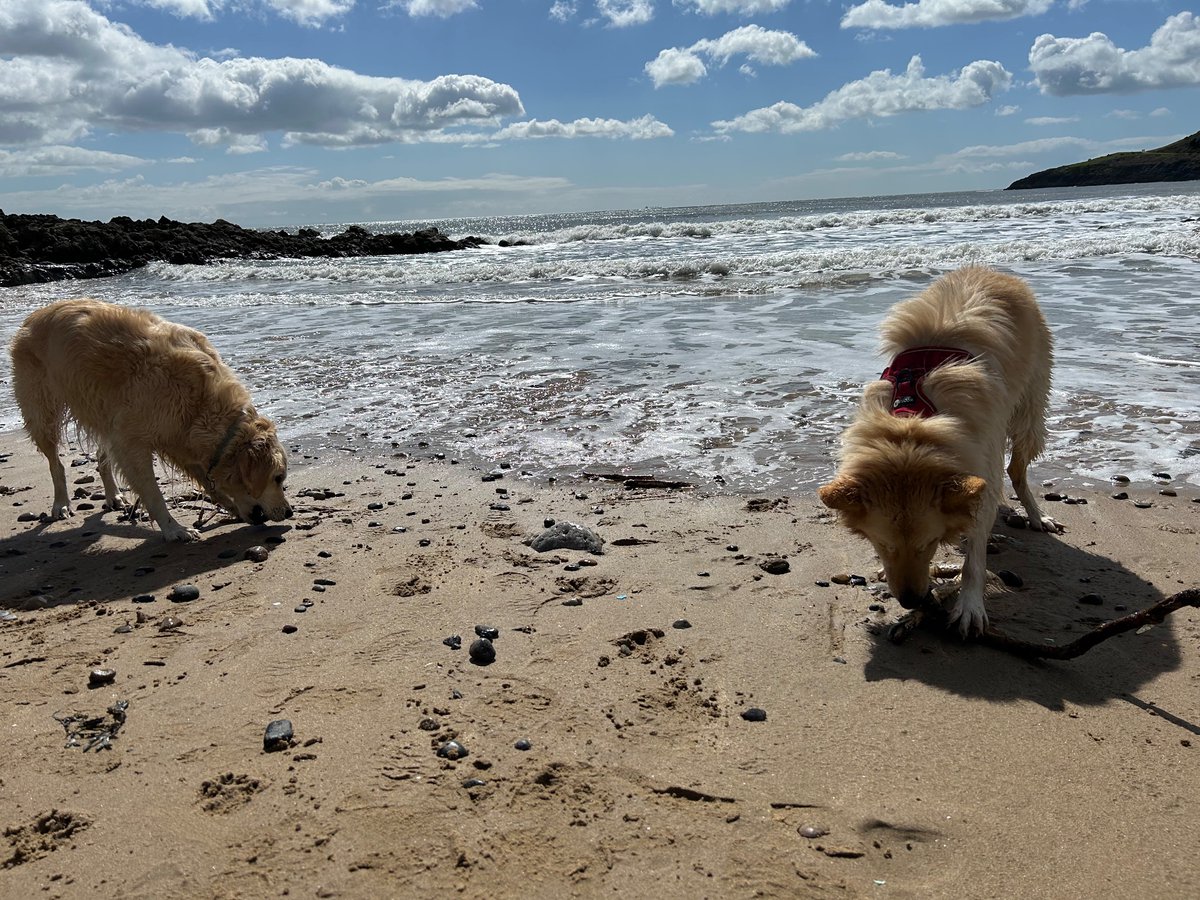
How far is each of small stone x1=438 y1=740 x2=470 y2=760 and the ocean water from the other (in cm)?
353

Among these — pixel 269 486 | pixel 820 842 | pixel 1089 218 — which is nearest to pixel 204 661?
pixel 269 486

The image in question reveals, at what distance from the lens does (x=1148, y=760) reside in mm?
2869

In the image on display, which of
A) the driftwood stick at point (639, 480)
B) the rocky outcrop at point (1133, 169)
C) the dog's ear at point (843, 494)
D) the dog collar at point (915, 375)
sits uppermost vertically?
the rocky outcrop at point (1133, 169)

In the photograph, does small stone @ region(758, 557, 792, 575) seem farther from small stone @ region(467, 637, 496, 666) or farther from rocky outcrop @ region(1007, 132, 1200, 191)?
rocky outcrop @ region(1007, 132, 1200, 191)

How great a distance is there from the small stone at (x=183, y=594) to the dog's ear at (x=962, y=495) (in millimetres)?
3980

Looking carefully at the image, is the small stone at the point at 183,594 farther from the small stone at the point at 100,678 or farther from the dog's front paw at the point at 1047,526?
the dog's front paw at the point at 1047,526

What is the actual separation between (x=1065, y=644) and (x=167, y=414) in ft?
19.0

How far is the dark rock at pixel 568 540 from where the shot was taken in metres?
5.00

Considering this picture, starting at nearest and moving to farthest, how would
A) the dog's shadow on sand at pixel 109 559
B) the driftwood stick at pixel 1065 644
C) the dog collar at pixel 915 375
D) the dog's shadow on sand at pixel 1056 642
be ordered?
the driftwood stick at pixel 1065 644 < the dog's shadow on sand at pixel 1056 642 < the dog collar at pixel 915 375 < the dog's shadow on sand at pixel 109 559

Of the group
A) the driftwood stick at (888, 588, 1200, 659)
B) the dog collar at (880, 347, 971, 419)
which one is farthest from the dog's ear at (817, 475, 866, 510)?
the driftwood stick at (888, 588, 1200, 659)

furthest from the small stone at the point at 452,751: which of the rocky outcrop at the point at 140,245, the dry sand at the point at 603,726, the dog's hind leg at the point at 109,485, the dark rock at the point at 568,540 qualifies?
the rocky outcrop at the point at 140,245

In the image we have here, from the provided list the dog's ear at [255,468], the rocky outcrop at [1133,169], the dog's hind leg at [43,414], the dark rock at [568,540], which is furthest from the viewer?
the rocky outcrop at [1133,169]

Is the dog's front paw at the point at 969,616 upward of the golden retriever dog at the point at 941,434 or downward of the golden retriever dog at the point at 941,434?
downward

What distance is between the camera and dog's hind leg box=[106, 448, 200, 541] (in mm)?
5855
